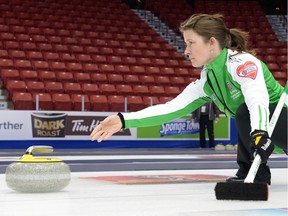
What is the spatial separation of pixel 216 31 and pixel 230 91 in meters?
0.38

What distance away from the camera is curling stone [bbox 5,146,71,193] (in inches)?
135

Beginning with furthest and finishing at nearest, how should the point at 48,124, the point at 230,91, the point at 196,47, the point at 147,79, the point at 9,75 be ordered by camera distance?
1. the point at 147,79
2. the point at 9,75
3. the point at 48,124
4. the point at 230,91
5. the point at 196,47

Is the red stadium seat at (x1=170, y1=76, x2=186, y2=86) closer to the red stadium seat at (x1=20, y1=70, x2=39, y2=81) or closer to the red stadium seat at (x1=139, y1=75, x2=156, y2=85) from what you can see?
the red stadium seat at (x1=139, y1=75, x2=156, y2=85)

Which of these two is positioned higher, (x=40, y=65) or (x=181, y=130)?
(x=40, y=65)

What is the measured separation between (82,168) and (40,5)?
14.4 meters

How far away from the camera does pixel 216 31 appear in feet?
12.1

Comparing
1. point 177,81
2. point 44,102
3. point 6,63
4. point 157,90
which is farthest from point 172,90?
point 6,63

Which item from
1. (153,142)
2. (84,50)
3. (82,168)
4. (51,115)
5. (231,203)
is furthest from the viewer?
(84,50)

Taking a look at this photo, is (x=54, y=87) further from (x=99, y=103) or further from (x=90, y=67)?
(x=90, y=67)

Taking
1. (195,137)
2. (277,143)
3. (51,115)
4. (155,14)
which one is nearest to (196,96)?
(277,143)

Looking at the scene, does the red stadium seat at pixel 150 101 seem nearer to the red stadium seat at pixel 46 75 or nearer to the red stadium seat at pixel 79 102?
the red stadium seat at pixel 79 102

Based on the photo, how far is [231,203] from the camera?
300 cm

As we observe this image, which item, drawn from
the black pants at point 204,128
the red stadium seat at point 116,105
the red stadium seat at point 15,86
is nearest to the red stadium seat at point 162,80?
the red stadium seat at point 116,105

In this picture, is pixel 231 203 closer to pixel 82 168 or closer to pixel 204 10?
pixel 82 168
